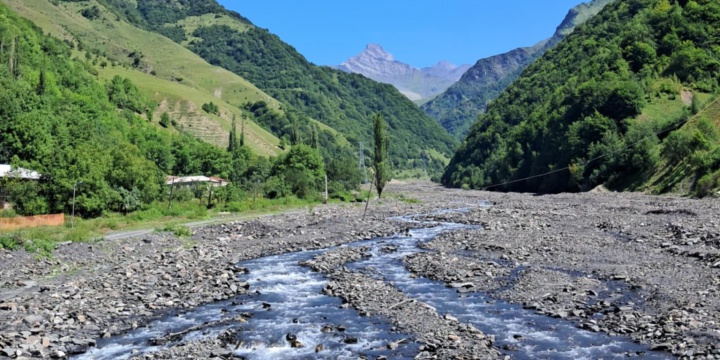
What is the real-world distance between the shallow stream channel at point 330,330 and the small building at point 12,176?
1531 inches

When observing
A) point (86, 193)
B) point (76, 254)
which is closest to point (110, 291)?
point (76, 254)

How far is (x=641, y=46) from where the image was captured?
362ft

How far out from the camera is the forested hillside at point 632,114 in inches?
2923

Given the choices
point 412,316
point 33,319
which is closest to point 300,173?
point 33,319

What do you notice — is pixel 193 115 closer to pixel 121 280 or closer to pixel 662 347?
pixel 121 280

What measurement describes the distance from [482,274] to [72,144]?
59937 mm

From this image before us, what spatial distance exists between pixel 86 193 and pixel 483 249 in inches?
1583

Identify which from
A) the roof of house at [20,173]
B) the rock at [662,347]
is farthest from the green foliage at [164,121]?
the rock at [662,347]

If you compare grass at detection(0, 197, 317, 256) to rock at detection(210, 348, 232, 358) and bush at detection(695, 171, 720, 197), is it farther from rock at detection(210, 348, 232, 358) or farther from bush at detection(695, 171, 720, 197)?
bush at detection(695, 171, 720, 197)

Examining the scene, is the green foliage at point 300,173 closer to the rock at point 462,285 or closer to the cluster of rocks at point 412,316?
the cluster of rocks at point 412,316

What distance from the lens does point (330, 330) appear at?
64.9 feet

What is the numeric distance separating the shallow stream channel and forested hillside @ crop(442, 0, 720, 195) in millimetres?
49989

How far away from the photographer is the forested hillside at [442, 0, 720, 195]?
74250 millimetres

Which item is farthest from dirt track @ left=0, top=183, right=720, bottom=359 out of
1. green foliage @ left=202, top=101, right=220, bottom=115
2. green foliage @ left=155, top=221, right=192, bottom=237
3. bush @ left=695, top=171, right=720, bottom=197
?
green foliage @ left=202, top=101, right=220, bottom=115
